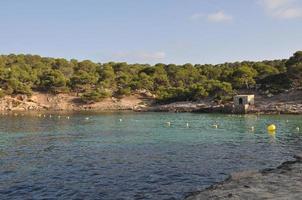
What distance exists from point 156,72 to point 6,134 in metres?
97.6

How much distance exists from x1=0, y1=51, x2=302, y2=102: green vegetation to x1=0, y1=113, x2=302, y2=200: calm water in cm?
6787

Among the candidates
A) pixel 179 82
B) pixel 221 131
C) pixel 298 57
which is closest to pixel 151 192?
pixel 221 131

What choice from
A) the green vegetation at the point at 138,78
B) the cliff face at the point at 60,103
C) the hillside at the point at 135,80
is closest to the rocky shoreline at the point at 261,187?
the hillside at the point at 135,80

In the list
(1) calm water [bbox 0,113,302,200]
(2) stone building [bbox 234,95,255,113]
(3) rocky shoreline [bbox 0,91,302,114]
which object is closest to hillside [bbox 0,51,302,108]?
(3) rocky shoreline [bbox 0,91,302,114]

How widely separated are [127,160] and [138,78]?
108889mm

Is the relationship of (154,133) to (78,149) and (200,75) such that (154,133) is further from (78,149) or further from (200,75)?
(200,75)

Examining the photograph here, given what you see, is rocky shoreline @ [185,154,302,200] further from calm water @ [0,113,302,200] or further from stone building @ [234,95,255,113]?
stone building @ [234,95,255,113]

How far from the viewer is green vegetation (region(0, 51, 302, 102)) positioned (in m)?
120

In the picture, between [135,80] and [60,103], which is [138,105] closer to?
[135,80]

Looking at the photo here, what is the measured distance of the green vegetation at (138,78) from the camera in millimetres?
120000

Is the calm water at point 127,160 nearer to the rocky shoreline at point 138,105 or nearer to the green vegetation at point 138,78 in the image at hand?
the rocky shoreline at point 138,105

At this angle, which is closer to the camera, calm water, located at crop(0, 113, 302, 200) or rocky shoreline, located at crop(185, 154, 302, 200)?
→ rocky shoreline, located at crop(185, 154, 302, 200)

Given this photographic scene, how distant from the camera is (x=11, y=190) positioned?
22906 mm

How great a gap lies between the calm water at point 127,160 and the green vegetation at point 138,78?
67870 millimetres
